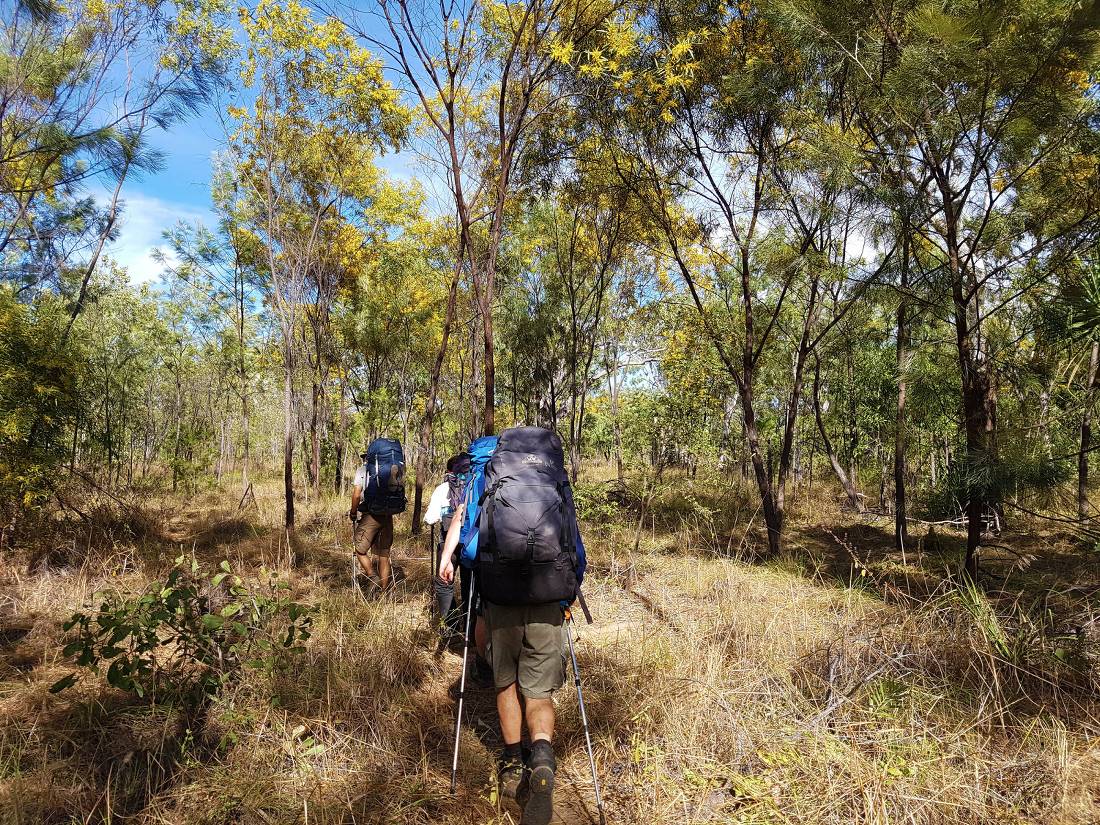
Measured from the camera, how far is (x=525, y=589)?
2.44 metres

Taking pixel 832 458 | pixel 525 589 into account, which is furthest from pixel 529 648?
pixel 832 458

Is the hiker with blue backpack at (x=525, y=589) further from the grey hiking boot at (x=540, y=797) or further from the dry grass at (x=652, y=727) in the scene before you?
the dry grass at (x=652, y=727)

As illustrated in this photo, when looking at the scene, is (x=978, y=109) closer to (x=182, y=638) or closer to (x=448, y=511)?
(x=448, y=511)

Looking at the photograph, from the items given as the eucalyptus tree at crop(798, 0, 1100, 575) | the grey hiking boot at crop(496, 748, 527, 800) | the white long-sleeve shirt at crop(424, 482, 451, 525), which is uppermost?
the eucalyptus tree at crop(798, 0, 1100, 575)

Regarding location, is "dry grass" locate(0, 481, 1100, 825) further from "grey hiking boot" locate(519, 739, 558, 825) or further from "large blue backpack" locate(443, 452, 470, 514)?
"large blue backpack" locate(443, 452, 470, 514)

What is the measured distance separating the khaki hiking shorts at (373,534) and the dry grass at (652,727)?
0.90 meters

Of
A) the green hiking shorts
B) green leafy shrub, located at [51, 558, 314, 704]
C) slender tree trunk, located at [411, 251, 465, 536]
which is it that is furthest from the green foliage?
the green hiking shorts

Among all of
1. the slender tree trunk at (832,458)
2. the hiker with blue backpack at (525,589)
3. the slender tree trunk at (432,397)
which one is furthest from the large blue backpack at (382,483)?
the slender tree trunk at (832,458)

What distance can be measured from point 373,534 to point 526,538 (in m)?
3.63

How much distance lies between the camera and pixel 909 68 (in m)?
4.36

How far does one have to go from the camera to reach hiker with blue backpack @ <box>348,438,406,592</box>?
530cm

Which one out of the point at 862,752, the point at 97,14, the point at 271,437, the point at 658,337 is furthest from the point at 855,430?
the point at 271,437

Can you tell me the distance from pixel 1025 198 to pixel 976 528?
14.9 feet

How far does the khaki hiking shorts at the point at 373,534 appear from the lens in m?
5.42
